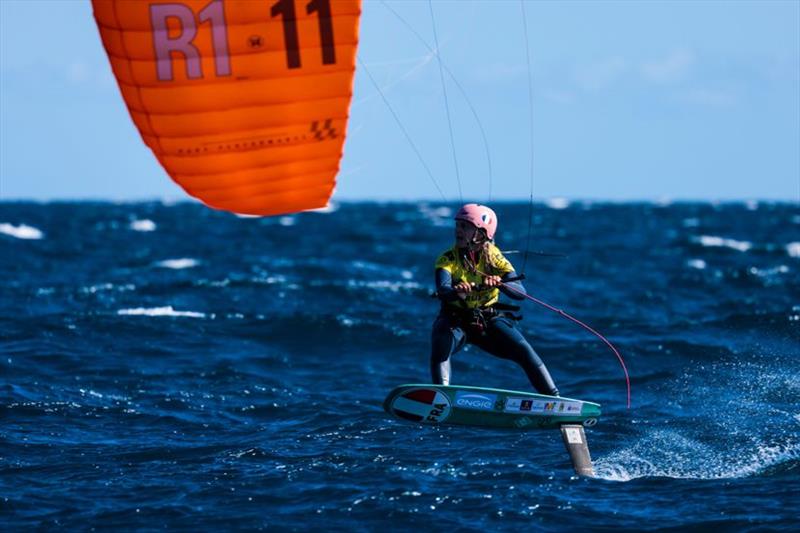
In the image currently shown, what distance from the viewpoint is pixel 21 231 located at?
59281 mm

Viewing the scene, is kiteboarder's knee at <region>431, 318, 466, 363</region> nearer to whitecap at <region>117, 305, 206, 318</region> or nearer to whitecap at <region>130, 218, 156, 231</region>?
whitecap at <region>117, 305, 206, 318</region>

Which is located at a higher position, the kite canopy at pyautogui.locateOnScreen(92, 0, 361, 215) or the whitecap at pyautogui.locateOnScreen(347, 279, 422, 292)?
the kite canopy at pyautogui.locateOnScreen(92, 0, 361, 215)

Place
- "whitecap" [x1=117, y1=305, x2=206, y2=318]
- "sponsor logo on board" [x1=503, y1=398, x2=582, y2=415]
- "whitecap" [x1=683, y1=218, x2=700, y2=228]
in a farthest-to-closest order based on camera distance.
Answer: "whitecap" [x1=683, y1=218, x2=700, y2=228] → "whitecap" [x1=117, y1=305, x2=206, y2=318] → "sponsor logo on board" [x1=503, y1=398, x2=582, y2=415]

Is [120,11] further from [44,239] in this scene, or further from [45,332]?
[44,239]

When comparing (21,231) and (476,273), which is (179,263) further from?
(476,273)

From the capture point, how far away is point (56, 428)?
13867 mm

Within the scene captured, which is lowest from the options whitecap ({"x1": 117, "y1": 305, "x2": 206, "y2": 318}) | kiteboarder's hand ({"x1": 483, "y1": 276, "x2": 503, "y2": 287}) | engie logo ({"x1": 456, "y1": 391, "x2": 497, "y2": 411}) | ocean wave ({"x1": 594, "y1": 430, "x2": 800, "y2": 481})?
ocean wave ({"x1": 594, "y1": 430, "x2": 800, "y2": 481})

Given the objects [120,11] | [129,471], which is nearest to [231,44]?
[120,11]

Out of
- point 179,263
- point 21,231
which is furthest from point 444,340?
point 21,231

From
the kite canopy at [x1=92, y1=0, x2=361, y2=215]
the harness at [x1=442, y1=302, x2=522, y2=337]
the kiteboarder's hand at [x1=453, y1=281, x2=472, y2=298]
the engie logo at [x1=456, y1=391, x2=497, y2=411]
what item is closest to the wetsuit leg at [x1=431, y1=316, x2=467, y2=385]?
the harness at [x1=442, y1=302, x2=522, y2=337]

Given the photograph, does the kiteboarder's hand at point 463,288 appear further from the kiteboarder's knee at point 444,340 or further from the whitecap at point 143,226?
the whitecap at point 143,226

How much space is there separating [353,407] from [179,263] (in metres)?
23.8

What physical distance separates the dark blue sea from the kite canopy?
3.01 metres

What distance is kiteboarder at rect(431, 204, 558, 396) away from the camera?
38.7 ft
